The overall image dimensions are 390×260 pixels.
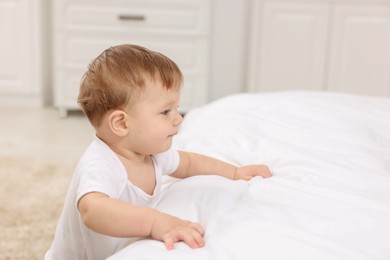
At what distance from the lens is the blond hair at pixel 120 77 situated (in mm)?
1000

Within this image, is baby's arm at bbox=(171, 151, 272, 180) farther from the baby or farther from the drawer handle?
the drawer handle

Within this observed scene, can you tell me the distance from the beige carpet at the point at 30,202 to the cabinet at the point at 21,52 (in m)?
1.27

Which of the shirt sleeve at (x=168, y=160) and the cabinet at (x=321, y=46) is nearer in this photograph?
the shirt sleeve at (x=168, y=160)

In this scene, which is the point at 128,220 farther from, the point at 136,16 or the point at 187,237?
the point at 136,16

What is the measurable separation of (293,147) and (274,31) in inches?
90.2

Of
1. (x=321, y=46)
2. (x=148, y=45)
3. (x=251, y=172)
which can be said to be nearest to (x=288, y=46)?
(x=321, y=46)

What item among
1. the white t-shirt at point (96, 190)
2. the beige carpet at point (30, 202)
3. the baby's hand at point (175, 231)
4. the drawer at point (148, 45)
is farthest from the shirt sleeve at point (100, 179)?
the drawer at point (148, 45)

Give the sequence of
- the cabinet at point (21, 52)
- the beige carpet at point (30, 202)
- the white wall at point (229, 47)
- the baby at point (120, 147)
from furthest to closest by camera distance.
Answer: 1. the white wall at point (229, 47)
2. the cabinet at point (21, 52)
3. the beige carpet at point (30, 202)
4. the baby at point (120, 147)

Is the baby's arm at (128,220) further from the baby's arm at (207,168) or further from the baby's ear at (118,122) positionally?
the baby's arm at (207,168)

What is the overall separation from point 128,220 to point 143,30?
2.66m

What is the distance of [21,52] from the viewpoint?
373cm

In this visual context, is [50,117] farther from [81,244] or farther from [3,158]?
[81,244]

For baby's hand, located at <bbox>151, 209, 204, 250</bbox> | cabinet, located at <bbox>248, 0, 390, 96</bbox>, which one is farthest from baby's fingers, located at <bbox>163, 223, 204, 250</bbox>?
cabinet, located at <bbox>248, 0, 390, 96</bbox>

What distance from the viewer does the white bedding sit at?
0.81 metres
